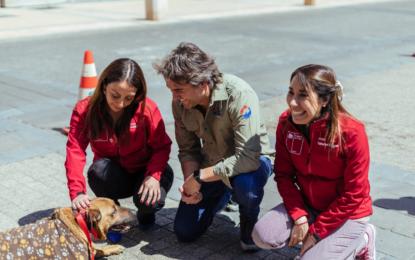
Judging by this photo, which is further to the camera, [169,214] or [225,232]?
[169,214]

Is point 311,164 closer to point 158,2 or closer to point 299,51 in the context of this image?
point 299,51

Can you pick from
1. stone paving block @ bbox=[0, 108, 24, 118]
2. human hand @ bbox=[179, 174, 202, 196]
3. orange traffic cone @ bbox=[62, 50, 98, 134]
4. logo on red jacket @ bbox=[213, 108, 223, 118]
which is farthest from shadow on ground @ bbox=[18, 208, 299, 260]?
stone paving block @ bbox=[0, 108, 24, 118]

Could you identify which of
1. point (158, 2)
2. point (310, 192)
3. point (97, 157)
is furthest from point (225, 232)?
point (158, 2)

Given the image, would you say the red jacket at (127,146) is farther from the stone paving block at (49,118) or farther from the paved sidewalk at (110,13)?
the paved sidewalk at (110,13)

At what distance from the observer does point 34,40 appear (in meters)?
12.1

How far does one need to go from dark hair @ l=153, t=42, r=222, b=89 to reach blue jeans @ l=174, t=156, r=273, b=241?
714 millimetres

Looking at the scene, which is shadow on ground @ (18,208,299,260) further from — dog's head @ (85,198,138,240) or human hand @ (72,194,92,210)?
human hand @ (72,194,92,210)

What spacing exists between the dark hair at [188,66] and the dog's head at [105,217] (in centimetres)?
94

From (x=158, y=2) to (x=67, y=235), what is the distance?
46.0ft

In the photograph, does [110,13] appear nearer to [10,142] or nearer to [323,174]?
[10,142]

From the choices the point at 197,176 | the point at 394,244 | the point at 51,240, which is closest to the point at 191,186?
the point at 197,176

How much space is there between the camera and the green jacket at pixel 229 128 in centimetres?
320

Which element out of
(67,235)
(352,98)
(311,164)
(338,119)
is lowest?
(352,98)

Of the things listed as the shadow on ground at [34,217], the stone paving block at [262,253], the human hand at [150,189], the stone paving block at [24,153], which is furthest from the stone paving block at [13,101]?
the stone paving block at [262,253]
